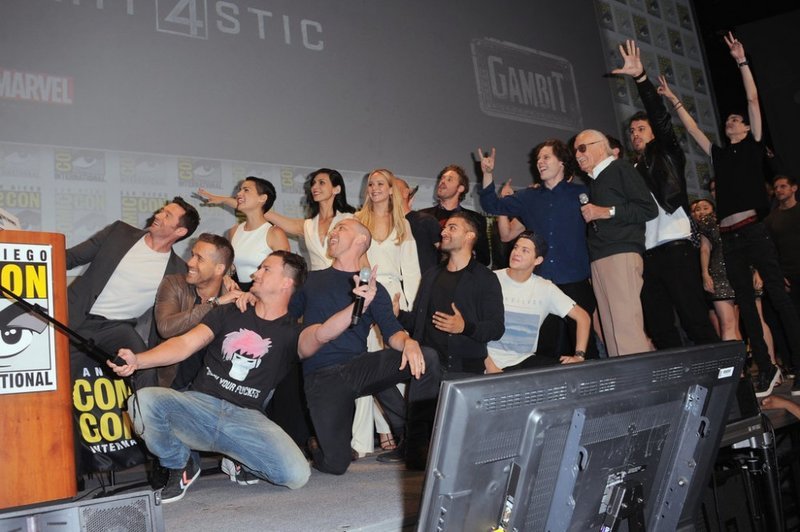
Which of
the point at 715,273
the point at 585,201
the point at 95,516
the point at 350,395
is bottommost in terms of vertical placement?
the point at 95,516

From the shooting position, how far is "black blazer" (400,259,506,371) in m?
3.24

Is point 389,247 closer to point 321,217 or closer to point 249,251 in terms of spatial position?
point 321,217

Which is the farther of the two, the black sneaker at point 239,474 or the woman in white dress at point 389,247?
the woman in white dress at point 389,247

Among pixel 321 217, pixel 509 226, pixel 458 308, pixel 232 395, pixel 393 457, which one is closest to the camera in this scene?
pixel 232 395

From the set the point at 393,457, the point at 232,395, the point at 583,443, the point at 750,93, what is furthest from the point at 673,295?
the point at 583,443

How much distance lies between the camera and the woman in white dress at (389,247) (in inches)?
144

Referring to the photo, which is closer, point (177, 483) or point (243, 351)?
point (177, 483)

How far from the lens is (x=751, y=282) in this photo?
13.1ft

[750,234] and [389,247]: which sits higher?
[389,247]

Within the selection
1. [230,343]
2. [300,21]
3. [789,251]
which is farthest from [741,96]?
[230,343]

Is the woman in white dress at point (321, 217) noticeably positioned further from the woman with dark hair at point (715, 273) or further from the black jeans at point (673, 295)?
the woman with dark hair at point (715, 273)

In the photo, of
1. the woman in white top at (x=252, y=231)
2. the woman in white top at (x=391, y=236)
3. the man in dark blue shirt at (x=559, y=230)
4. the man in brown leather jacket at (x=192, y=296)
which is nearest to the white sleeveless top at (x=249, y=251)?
the woman in white top at (x=252, y=231)

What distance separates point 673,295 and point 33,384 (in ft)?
9.79

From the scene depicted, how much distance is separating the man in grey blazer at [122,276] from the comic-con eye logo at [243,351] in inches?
29.5
